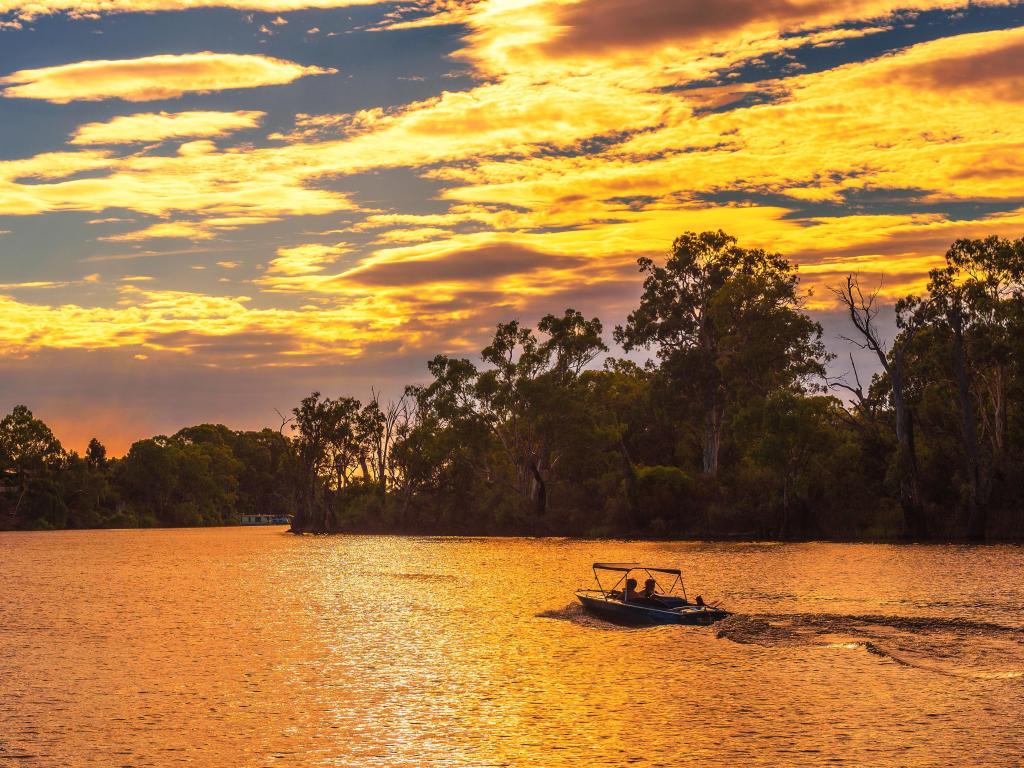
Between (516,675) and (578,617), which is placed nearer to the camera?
(516,675)

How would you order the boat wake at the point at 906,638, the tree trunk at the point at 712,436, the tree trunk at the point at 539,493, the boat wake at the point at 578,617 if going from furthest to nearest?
the tree trunk at the point at 539,493, the tree trunk at the point at 712,436, the boat wake at the point at 578,617, the boat wake at the point at 906,638

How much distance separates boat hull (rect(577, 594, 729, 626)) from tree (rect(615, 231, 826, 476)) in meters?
72.2

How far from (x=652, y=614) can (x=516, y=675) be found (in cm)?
1054

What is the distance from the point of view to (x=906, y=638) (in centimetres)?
3772

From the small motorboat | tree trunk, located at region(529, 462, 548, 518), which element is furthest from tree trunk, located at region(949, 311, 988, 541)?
the small motorboat

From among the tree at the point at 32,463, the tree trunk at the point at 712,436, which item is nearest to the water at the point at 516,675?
the tree trunk at the point at 712,436

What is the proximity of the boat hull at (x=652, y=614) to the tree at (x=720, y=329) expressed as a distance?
72176 mm

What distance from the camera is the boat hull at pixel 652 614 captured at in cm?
4172

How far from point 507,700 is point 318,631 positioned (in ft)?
58.0

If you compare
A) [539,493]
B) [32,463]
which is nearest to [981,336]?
[539,493]

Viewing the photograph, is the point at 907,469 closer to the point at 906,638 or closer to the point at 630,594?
the point at 630,594

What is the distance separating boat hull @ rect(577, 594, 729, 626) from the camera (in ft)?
137

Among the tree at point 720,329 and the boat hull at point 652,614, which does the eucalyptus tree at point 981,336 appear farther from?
the boat hull at point 652,614

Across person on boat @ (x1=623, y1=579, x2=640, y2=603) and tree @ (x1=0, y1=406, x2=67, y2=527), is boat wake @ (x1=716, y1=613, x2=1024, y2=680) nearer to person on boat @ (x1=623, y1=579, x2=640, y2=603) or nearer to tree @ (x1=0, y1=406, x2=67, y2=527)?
person on boat @ (x1=623, y1=579, x2=640, y2=603)
